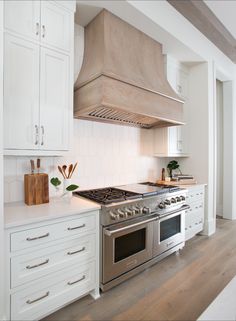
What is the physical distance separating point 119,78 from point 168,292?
2.19m

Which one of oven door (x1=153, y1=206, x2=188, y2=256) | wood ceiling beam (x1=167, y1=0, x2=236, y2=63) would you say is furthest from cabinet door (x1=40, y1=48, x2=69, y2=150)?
wood ceiling beam (x1=167, y1=0, x2=236, y2=63)

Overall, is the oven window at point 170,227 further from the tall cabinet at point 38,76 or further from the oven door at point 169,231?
the tall cabinet at point 38,76

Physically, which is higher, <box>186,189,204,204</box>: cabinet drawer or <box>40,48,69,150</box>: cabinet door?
<box>40,48,69,150</box>: cabinet door

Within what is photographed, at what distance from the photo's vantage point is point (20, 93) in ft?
5.49

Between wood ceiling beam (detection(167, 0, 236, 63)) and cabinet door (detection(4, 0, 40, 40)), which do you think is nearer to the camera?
cabinet door (detection(4, 0, 40, 40))

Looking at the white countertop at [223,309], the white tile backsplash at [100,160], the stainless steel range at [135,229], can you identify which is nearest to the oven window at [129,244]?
the stainless steel range at [135,229]

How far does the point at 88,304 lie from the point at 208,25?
3.89 metres

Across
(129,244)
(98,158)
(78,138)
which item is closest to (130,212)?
(129,244)

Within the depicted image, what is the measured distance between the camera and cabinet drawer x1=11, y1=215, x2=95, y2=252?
1.42m

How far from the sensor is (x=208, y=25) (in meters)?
3.02

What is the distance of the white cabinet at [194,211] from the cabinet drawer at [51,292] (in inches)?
68.9

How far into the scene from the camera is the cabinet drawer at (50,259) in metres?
1.43

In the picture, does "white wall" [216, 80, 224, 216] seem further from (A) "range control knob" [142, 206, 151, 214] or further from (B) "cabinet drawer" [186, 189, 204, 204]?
(A) "range control knob" [142, 206, 151, 214]

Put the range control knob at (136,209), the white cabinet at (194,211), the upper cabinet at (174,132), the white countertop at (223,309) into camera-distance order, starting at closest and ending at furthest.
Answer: the white countertop at (223,309) → the range control knob at (136,209) → the white cabinet at (194,211) → the upper cabinet at (174,132)
